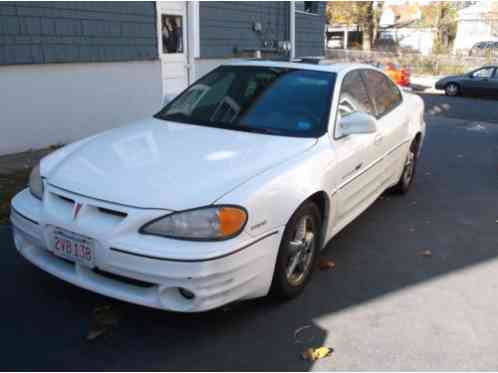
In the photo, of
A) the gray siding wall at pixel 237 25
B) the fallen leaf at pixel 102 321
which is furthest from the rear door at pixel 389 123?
the gray siding wall at pixel 237 25

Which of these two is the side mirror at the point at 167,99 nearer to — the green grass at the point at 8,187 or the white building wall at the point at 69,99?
the green grass at the point at 8,187

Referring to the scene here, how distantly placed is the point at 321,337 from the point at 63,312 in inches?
65.4

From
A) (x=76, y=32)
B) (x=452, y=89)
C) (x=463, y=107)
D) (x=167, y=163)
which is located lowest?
(x=463, y=107)

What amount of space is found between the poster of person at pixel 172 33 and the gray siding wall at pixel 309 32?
529 centimetres

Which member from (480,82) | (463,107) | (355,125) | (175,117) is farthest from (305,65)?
(480,82)

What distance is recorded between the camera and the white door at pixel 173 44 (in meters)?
10.0

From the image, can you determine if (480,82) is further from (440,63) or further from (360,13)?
(360,13)

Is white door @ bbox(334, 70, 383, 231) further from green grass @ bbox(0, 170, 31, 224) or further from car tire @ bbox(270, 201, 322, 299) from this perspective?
green grass @ bbox(0, 170, 31, 224)

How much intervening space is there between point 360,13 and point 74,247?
38327 mm

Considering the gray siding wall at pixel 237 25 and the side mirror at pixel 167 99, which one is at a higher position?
the gray siding wall at pixel 237 25

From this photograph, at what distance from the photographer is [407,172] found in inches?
246

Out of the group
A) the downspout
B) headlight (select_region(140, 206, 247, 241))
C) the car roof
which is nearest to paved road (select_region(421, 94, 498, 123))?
the downspout

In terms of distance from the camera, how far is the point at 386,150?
16.5ft

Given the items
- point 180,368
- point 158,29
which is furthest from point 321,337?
point 158,29
